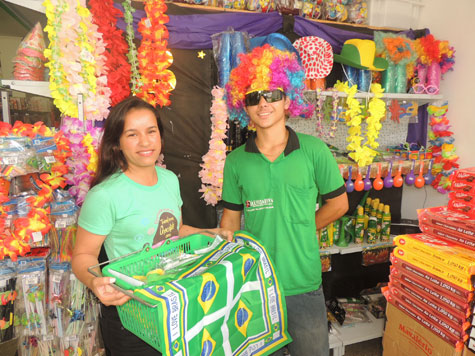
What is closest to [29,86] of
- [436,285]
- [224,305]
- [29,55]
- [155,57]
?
[29,55]

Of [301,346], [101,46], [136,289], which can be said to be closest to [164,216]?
[136,289]

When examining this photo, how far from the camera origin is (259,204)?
6.46 ft

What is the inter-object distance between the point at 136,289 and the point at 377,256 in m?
3.24

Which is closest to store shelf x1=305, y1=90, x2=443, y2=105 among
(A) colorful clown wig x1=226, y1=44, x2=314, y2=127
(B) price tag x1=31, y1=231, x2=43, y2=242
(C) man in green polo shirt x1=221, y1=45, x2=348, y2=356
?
(A) colorful clown wig x1=226, y1=44, x2=314, y2=127

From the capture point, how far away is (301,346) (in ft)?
6.12

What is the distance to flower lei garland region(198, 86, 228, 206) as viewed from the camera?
294 cm

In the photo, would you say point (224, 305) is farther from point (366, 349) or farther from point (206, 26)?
point (366, 349)

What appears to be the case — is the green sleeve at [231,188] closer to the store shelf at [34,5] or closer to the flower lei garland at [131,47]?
the flower lei garland at [131,47]

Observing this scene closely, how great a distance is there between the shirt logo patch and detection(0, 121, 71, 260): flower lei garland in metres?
1.31

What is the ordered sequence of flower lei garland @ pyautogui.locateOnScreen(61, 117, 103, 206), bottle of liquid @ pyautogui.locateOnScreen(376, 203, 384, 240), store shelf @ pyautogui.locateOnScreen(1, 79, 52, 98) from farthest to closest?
bottle of liquid @ pyautogui.locateOnScreen(376, 203, 384, 240) < flower lei garland @ pyautogui.locateOnScreen(61, 117, 103, 206) < store shelf @ pyautogui.locateOnScreen(1, 79, 52, 98)

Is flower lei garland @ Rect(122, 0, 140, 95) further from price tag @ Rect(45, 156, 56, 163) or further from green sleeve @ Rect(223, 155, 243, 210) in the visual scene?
green sleeve @ Rect(223, 155, 243, 210)

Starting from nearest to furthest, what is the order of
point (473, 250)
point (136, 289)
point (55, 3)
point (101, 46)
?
point (136, 289), point (473, 250), point (55, 3), point (101, 46)

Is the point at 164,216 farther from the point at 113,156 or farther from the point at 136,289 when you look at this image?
the point at 136,289

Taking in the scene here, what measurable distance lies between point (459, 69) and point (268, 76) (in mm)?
2648
